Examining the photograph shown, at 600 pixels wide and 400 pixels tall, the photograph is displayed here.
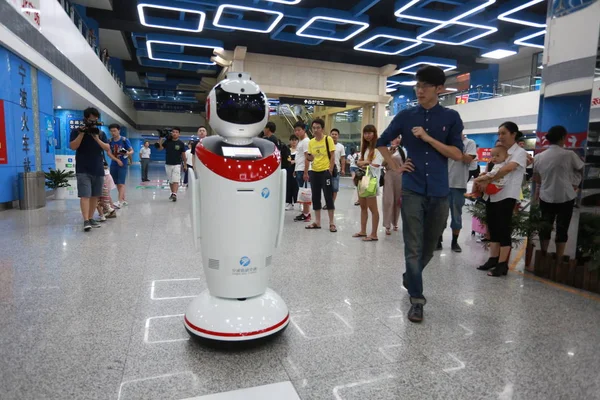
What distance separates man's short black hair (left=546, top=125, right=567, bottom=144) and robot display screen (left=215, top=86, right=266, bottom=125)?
258cm

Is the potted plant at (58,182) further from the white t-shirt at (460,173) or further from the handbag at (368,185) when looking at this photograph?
the white t-shirt at (460,173)

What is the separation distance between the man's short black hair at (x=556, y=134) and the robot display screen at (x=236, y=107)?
2581 millimetres

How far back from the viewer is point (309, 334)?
2.11m

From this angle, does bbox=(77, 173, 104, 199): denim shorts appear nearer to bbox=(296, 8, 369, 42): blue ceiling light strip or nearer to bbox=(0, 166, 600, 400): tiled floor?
bbox=(0, 166, 600, 400): tiled floor

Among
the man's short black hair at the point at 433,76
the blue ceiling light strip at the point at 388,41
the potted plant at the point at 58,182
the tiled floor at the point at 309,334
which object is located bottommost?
the tiled floor at the point at 309,334

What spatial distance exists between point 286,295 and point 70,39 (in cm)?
966

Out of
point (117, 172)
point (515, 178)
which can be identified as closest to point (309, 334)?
point (515, 178)

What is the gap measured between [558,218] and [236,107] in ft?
9.36

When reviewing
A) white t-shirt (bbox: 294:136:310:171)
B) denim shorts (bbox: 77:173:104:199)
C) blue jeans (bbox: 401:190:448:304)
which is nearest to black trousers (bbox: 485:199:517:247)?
blue jeans (bbox: 401:190:448:304)

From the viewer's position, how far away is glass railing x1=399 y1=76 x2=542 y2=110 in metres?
14.7

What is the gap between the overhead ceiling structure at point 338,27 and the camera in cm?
991

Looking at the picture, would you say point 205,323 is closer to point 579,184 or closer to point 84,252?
point 84,252

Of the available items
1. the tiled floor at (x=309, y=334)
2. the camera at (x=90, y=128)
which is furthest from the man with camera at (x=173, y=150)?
the tiled floor at (x=309, y=334)

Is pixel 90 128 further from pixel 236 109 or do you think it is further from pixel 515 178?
pixel 515 178
